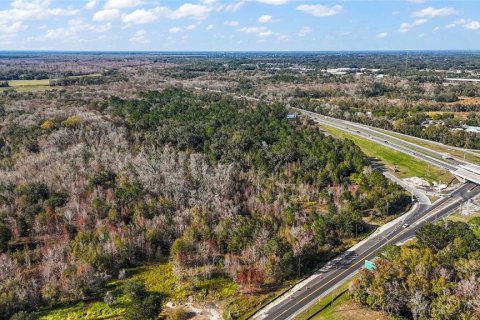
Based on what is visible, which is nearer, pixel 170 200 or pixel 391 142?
pixel 170 200

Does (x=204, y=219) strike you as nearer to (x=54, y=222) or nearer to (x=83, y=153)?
(x=54, y=222)

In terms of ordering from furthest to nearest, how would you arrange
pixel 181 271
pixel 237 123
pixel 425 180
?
pixel 237 123
pixel 425 180
pixel 181 271

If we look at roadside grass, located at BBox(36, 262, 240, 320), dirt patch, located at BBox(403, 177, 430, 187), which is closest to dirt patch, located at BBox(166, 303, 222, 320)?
roadside grass, located at BBox(36, 262, 240, 320)

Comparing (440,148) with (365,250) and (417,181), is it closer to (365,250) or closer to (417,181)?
(417,181)

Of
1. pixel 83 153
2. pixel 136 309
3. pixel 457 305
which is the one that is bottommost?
pixel 136 309

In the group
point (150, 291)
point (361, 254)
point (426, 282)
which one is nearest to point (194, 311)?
point (150, 291)

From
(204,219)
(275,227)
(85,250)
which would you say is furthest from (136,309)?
(275,227)
